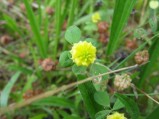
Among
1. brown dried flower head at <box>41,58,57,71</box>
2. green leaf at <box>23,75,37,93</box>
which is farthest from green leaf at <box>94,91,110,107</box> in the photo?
green leaf at <box>23,75,37,93</box>

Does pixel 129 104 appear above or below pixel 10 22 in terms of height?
below

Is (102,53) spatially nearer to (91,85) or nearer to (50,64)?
(50,64)

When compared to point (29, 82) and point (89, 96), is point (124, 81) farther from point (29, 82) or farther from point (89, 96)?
point (29, 82)

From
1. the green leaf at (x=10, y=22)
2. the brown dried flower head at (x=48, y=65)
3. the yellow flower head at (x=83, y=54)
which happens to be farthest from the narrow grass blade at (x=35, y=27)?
the yellow flower head at (x=83, y=54)

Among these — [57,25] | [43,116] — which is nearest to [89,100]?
[43,116]

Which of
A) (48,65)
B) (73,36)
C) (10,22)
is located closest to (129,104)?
(73,36)

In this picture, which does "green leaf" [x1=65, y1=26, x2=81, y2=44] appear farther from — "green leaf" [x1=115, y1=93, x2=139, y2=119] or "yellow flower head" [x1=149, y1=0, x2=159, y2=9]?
"yellow flower head" [x1=149, y1=0, x2=159, y2=9]

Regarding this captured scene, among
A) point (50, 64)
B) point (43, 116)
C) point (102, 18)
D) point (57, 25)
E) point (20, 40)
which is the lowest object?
point (43, 116)

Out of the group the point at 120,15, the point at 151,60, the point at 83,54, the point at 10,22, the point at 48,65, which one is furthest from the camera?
the point at 10,22
